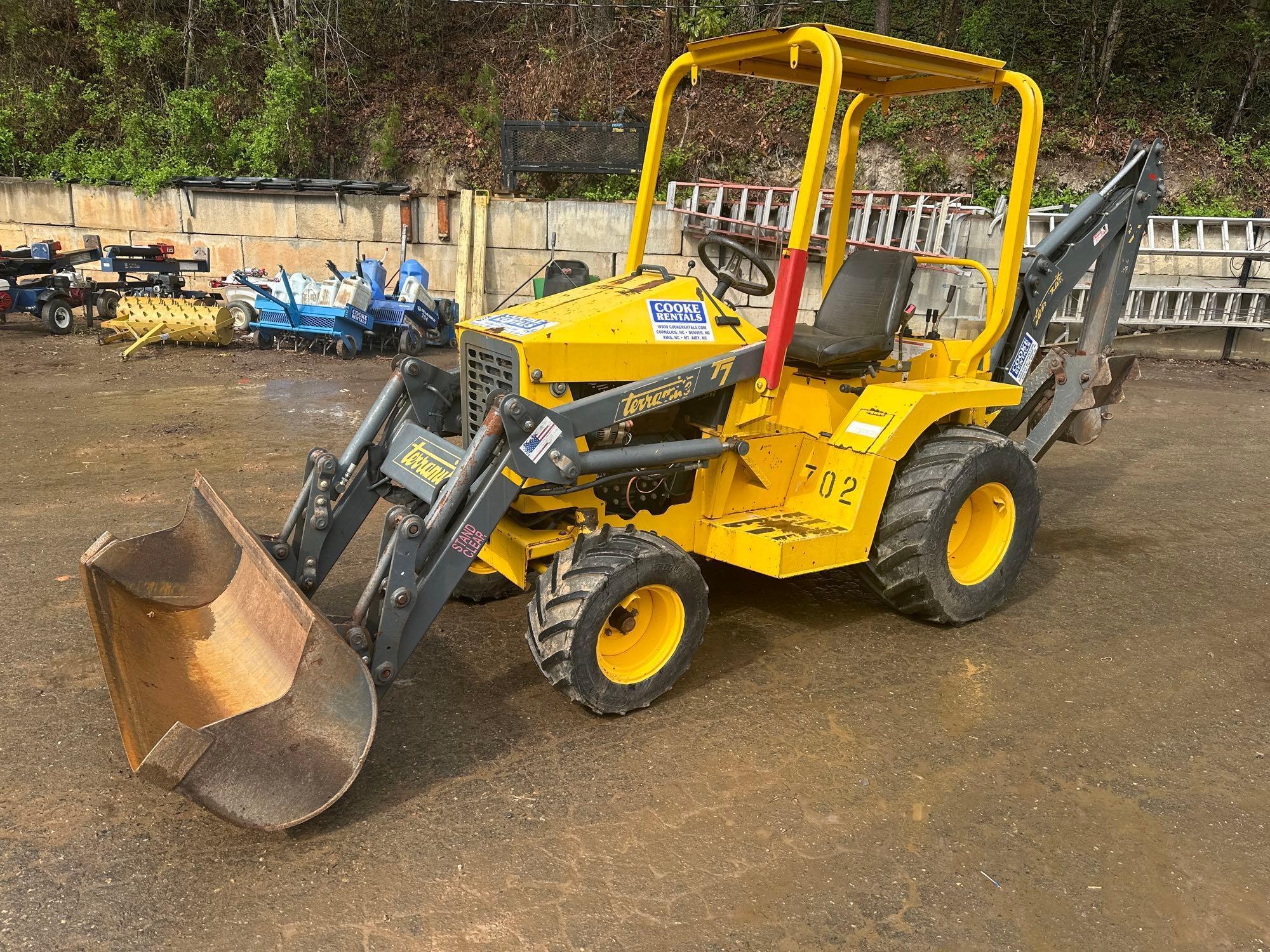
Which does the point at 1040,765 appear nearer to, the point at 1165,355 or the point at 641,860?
the point at 641,860

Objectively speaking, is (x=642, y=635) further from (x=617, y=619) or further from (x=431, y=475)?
(x=431, y=475)

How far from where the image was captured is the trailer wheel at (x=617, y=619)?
3510mm

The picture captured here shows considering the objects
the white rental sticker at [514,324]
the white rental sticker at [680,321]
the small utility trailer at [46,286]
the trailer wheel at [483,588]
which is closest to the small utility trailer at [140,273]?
the small utility trailer at [46,286]

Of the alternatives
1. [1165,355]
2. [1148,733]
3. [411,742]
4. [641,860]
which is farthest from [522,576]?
[1165,355]

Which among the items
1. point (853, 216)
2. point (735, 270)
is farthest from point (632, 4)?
point (735, 270)

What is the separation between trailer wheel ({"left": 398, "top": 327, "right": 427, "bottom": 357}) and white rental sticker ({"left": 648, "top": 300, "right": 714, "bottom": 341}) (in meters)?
8.38

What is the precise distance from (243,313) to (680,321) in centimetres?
952

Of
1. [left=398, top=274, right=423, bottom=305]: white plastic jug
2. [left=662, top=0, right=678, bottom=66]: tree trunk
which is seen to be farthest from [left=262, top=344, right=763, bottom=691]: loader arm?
[left=662, top=0, right=678, bottom=66]: tree trunk

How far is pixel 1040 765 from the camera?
3.58 meters

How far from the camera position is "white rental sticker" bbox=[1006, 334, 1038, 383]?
17.6 feet

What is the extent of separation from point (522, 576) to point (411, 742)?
746mm

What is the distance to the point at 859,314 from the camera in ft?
16.2

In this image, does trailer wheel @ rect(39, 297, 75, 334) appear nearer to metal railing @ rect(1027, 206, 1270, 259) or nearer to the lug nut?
the lug nut

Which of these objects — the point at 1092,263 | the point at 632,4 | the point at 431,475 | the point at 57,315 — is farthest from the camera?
the point at 632,4
